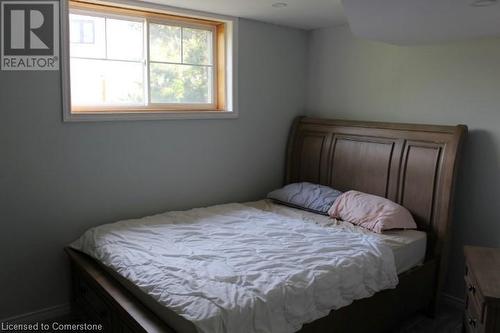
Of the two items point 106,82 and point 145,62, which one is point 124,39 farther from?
point 106,82

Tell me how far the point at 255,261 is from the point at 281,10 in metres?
1.99

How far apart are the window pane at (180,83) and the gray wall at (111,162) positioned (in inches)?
9.3

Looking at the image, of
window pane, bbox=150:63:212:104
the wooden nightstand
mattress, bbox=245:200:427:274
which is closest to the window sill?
window pane, bbox=150:63:212:104

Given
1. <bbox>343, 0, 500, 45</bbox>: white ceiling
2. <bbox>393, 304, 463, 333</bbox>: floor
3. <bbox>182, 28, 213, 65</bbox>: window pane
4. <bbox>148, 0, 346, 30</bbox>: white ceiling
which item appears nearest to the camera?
<bbox>343, 0, 500, 45</bbox>: white ceiling

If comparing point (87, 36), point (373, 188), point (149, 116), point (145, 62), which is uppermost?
point (87, 36)

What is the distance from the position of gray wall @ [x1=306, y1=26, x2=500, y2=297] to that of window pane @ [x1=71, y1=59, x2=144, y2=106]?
70.3 inches

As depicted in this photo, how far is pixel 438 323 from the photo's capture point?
2.96m

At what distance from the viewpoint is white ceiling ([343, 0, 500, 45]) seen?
6.72ft

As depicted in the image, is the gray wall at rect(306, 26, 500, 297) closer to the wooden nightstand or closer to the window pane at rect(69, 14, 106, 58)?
the wooden nightstand

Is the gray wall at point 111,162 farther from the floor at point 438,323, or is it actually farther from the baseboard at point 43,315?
the floor at point 438,323

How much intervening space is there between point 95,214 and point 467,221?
106 inches

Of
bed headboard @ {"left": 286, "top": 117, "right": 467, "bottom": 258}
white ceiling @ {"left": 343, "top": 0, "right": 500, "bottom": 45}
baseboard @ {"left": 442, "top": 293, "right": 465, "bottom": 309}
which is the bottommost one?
baseboard @ {"left": 442, "top": 293, "right": 465, "bottom": 309}

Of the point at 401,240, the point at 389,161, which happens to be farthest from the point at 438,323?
the point at 389,161

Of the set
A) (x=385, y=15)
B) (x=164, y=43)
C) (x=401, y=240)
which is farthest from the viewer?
(x=164, y=43)
